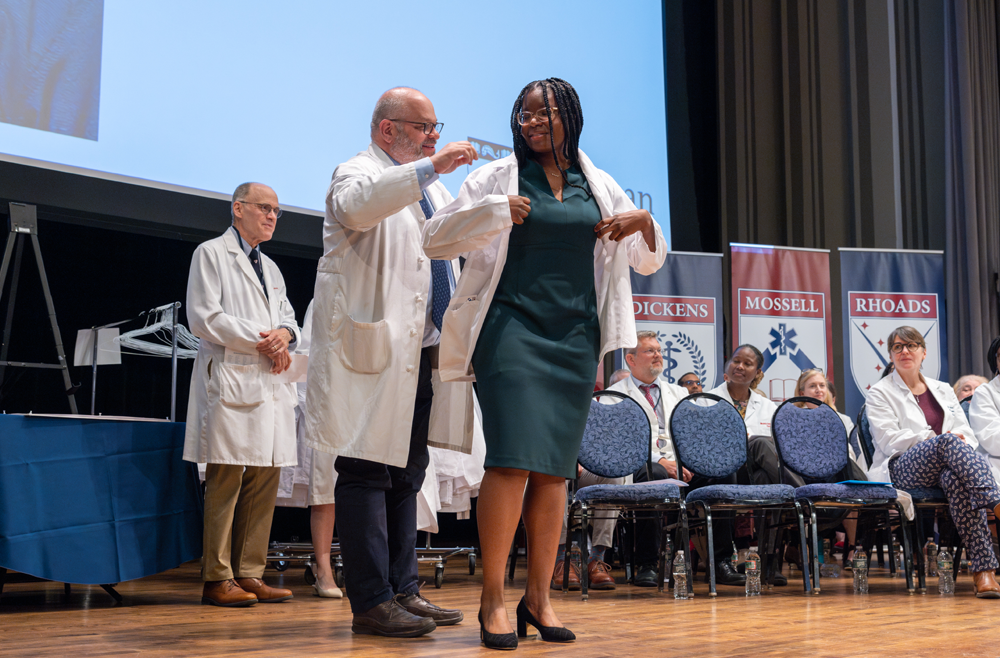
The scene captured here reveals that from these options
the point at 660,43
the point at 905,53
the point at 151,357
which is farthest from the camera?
the point at 905,53

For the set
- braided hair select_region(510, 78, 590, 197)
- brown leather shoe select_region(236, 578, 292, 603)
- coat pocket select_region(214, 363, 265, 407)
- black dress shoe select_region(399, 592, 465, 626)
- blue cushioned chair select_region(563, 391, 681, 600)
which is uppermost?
braided hair select_region(510, 78, 590, 197)

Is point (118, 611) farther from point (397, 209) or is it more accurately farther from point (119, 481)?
point (397, 209)

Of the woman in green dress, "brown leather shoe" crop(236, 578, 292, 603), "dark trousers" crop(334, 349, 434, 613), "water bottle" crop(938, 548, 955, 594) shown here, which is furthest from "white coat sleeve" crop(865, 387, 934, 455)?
"brown leather shoe" crop(236, 578, 292, 603)

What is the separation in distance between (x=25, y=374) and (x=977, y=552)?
16.1ft

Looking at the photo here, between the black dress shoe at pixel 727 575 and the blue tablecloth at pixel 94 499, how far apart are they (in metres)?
2.30

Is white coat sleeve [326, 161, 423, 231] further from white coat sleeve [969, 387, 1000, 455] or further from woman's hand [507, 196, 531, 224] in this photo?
white coat sleeve [969, 387, 1000, 455]

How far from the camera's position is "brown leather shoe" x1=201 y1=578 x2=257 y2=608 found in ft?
10.4

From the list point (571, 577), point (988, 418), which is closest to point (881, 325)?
point (988, 418)

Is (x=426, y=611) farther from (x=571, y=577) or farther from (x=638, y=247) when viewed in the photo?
(x=571, y=577)

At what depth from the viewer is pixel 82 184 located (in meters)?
5.02

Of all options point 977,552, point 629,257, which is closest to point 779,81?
point 977,552

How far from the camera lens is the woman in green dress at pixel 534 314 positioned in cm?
218

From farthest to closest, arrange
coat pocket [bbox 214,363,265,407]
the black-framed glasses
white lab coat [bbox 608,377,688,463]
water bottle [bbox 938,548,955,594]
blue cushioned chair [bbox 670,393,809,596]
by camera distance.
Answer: white lab coat [bbox 608,377,688,463] < blue cushioned chair [bbox 670,393,809,596] < water bottle [bbox 938,548,955,594] < coat pocket [bbox 214,363,265,407] < the black-framed glasses

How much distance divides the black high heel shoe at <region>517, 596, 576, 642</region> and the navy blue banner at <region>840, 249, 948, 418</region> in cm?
551
